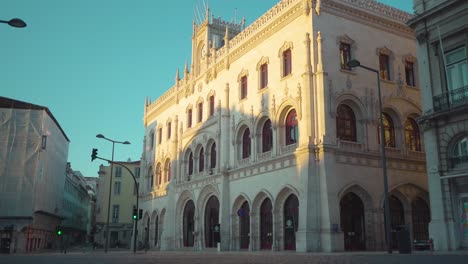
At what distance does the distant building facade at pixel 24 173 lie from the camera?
43.8m

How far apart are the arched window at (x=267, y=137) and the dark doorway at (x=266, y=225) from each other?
3518 millimetres

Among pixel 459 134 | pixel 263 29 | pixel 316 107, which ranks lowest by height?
pixel 459 134

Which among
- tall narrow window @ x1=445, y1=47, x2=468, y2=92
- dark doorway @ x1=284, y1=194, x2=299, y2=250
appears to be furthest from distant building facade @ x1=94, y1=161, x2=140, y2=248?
tall narrow window @ x1=445, y1=47, x2=468, y2=92

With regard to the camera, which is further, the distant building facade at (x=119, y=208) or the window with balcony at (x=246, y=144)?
the distant building facade at (x=119, y=208)

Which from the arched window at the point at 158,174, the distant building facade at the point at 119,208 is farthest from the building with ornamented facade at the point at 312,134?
the distant building facade at the point at 119,208

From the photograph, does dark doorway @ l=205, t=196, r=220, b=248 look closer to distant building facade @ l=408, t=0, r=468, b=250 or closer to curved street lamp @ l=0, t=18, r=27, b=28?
distant building facade @ l=408, t=0, r=468, b=250

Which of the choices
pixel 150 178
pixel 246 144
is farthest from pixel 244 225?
pixel 150 178

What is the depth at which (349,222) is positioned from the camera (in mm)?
27344

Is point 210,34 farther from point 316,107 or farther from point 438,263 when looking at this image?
point 438,263

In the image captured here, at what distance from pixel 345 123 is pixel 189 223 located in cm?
1958

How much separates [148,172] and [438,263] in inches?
1757

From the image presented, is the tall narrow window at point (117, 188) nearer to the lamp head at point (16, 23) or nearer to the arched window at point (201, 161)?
the arched window at point (201, 161)

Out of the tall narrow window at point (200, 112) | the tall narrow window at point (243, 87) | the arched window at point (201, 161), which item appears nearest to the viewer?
the tall narrow window at point (243, 87)

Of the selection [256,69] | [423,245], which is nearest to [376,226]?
[423,245]
